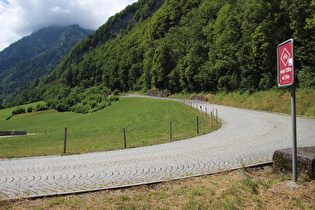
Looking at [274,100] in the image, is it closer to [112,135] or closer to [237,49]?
[237,49]

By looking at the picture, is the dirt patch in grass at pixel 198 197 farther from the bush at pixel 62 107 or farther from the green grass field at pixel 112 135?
the bush at pixel 62 107

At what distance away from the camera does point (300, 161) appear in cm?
503

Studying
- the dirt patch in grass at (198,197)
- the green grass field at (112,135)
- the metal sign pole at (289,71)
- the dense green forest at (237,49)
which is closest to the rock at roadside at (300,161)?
the dirt patch in grass at (198,197)

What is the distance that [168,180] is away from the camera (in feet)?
19.6

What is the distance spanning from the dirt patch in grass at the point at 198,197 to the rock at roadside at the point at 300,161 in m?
0.20

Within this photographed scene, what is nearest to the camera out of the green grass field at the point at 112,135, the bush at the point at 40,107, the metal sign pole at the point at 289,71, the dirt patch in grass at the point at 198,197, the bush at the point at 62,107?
the dirt patch in grass at the point at 198,197

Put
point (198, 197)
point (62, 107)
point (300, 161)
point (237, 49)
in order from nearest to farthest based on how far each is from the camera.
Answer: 1. point (198, 197)
2. point (300, 161)
3. point (237, 49)
4. point (62, 107)

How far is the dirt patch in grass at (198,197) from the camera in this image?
162 inches

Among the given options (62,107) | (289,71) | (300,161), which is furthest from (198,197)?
(62,107)

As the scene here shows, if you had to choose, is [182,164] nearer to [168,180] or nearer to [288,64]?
[168,180]

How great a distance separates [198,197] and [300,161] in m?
2.63

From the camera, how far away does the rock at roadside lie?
480cm

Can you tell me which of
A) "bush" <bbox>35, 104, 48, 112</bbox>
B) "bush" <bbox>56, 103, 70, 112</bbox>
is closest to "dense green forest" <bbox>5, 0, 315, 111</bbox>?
"bush" <bbox>56, 103, 70, 112</bbox>

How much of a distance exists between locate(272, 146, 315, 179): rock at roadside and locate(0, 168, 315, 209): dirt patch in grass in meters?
0.20
